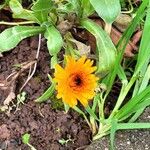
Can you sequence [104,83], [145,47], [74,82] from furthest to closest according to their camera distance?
[104,83]
[145,47]
[74,82]

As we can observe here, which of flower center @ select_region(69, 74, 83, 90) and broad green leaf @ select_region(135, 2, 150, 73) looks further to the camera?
broad green leaf @ select_region(135, 2, 150, 73)

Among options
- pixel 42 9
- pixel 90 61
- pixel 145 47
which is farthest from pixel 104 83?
pixel 42 9

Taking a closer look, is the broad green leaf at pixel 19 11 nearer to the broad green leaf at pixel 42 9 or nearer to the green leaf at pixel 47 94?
the broad green leaf at pixel 42 9

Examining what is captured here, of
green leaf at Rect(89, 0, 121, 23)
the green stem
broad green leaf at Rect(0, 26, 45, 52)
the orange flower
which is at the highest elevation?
green leaf at Rect(89, 0, 121, 23)

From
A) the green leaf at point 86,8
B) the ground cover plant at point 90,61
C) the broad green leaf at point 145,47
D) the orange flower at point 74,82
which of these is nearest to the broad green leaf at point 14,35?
the ground cover plant at point 90,61

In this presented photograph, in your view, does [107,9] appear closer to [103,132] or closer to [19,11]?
[19,11]

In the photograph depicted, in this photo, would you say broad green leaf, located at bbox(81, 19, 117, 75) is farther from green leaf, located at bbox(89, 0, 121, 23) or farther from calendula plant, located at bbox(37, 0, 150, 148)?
green leaf, located at bbox(89, 0, 121, 23)

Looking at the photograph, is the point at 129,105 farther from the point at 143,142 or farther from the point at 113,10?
the point at 113,10

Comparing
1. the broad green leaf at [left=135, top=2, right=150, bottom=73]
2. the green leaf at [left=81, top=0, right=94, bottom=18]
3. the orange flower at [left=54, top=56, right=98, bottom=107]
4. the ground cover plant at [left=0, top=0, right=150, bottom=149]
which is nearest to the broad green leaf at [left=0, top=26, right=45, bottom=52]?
the ground cover plant at [left=0, top=0, right=150, bottom=149]
